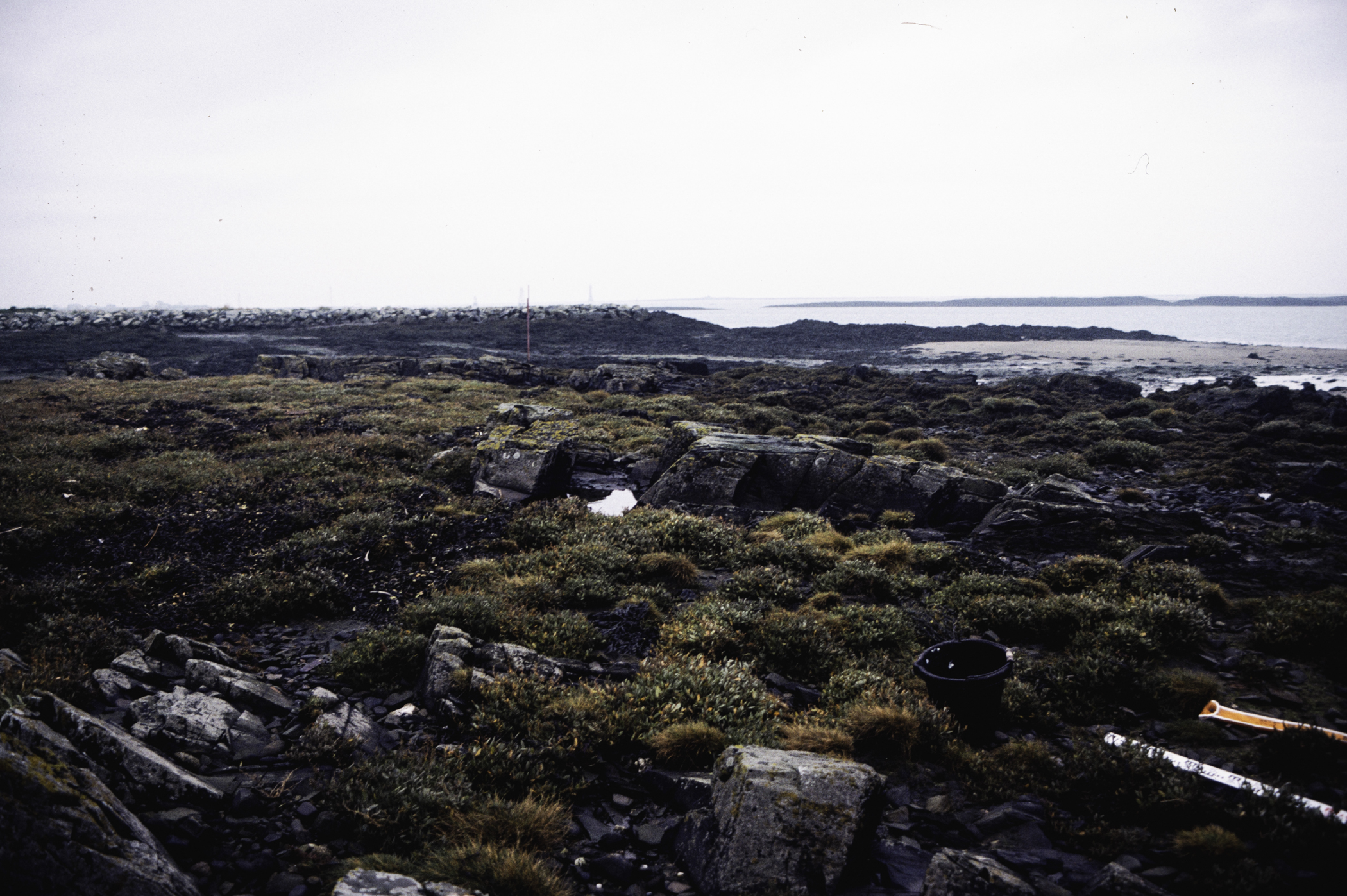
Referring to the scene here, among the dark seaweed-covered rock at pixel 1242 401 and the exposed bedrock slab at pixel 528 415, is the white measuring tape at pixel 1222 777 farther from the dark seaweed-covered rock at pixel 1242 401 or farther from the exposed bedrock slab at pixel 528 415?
the dark seaweed-covered rock at pixel 1242 401

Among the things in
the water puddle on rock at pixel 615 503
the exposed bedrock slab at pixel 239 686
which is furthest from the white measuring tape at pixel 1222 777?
the water puddle on rock at pixel 615 503

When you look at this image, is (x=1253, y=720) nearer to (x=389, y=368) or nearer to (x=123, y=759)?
(x=123, y=759)

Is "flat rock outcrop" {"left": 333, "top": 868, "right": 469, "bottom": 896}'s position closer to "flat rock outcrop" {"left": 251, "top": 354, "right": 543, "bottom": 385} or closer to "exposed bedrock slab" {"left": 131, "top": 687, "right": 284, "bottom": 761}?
"exposed bedrock slab" {"left": 131, "top": 687, "right": 284, "bottom": 761}

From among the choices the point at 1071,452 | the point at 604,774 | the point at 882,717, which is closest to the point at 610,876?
the point at 604,774

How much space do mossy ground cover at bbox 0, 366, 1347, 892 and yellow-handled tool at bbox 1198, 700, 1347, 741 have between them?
18 cm

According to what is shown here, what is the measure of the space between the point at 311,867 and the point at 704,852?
2893 mm

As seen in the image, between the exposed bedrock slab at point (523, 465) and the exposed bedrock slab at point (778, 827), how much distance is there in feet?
38.8

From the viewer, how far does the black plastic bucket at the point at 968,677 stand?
6.57 meters

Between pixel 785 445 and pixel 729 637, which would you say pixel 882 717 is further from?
pixel 785 445

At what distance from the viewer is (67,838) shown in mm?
3408

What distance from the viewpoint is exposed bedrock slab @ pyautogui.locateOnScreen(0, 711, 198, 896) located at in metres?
3.27

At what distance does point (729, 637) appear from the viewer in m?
8.43

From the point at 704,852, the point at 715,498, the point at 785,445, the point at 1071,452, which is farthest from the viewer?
the point at 1071,452

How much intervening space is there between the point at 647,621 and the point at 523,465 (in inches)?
332
